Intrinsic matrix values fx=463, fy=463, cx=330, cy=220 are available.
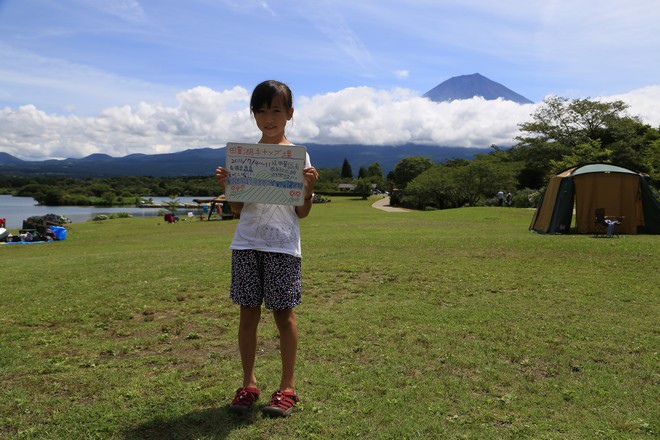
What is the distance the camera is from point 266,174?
3115 millimetres

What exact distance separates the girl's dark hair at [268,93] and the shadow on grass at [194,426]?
207 centimetres

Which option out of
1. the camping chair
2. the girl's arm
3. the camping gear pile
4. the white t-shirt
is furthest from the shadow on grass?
the camping gear pile

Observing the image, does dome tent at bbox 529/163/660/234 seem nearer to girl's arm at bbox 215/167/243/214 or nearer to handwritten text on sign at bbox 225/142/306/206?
handwritten text on sign at bbox 225/142/306/206

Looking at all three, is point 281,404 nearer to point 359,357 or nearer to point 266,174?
point 359,357

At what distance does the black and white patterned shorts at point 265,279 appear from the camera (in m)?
3.11

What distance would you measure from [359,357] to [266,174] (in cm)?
205

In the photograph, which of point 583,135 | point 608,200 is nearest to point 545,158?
point 583,135

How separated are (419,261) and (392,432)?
281 inches

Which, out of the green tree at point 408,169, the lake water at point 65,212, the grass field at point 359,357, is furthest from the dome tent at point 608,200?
the green tree at point 408,169

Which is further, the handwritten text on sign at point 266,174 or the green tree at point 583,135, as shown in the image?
the green tree at point 583,135

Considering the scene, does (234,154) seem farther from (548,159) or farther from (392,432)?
(548,159)

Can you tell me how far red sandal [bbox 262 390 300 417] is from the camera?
302cm

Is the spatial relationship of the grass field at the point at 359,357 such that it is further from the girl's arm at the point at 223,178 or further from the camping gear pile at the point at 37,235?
the camping gear pile at the point at 37,235

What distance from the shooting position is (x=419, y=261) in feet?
32.3
